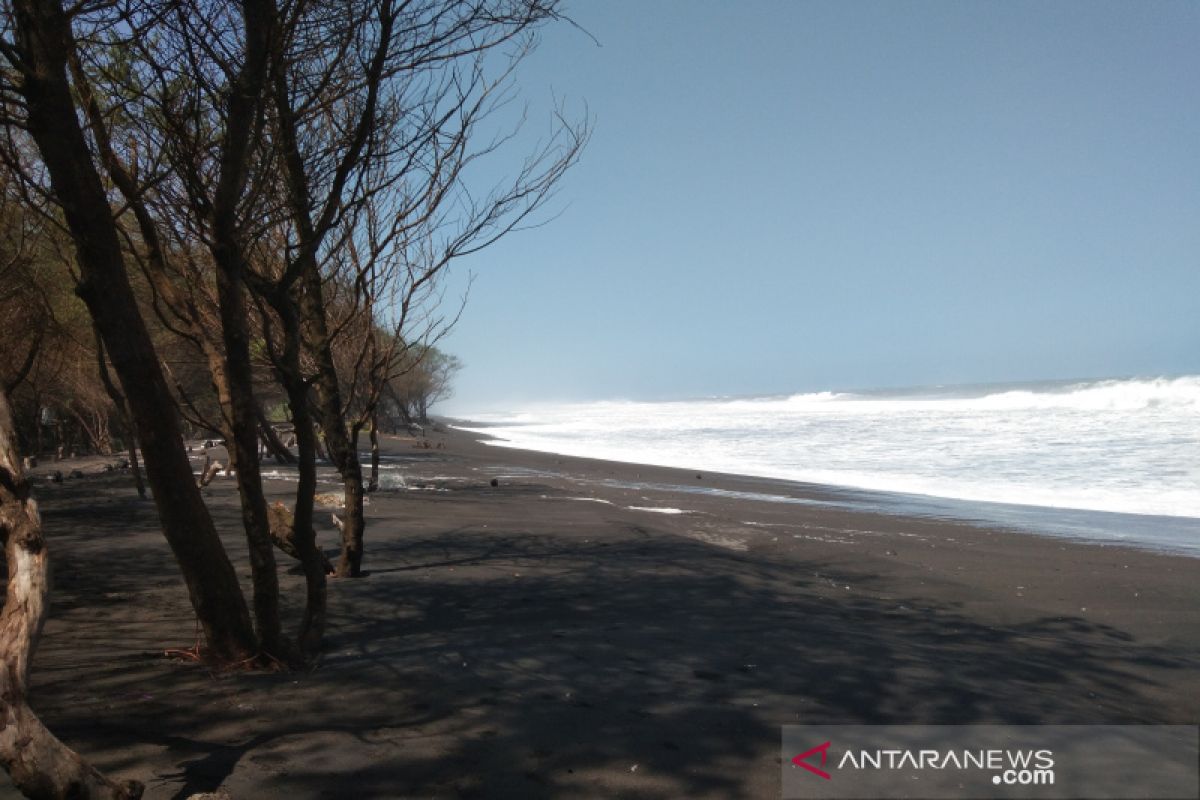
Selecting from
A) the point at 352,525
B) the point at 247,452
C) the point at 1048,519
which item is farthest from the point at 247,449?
the point at 1048,519

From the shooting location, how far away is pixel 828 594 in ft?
24.2

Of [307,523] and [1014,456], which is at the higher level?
[1014,456]

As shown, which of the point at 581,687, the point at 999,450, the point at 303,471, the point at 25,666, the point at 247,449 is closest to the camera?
the point at 25,666

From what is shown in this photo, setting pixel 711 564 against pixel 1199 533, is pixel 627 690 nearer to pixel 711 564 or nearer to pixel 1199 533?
pixel 711 564

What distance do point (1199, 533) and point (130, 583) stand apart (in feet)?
39.8

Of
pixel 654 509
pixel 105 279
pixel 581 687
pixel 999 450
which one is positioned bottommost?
pixel 581 687

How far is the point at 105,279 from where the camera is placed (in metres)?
3.98

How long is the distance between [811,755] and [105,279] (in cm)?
365

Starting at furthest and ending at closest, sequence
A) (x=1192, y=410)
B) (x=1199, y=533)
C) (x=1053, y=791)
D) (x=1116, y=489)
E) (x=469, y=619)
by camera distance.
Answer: (x=1192, y=410)
(x=1116, y=489)
(x=1199, y=533)
(x=469, y=619)
(x=1053, y=791)

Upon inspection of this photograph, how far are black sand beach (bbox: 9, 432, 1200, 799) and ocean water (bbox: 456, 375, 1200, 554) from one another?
3.41m

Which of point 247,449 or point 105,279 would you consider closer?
point 105,279

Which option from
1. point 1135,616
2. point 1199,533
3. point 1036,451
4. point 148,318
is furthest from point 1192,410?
point 148,318

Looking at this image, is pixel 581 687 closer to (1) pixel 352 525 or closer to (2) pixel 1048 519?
(1) pixel 352 525

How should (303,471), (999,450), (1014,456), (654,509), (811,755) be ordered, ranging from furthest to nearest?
(999,450) < (1014,456) < (654,509) < (303,471) < (811,755)
